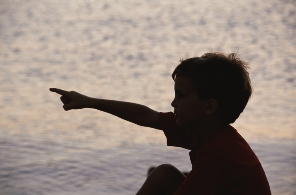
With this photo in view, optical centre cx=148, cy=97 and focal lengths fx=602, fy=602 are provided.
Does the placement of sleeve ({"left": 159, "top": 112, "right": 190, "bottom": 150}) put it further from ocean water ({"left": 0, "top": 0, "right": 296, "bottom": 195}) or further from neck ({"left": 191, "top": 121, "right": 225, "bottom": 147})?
ocean water ({"left": 0, "top": 0, "right": 296, "bottom": 195})

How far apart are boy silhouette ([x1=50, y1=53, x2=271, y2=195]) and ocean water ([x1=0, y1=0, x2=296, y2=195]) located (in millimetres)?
943

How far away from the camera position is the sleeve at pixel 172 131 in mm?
1904

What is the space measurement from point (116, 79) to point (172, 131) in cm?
224

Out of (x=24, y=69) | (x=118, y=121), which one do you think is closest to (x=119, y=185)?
(x=118, y=121)

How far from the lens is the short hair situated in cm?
166

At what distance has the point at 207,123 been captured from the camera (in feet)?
5.55

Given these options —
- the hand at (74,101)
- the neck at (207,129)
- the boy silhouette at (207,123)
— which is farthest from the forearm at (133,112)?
the neck at (207,129)

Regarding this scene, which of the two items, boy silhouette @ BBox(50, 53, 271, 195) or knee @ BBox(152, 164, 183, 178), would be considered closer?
boy silhouette @ BBox(50, 53, 271, 195)

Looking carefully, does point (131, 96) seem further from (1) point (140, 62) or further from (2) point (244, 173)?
(2) point (244, 173)

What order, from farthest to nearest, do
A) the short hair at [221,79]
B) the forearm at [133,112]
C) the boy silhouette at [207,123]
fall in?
the forearm at [133,112]
the short hair at [221,79]
the boy silhouette at [207,123]

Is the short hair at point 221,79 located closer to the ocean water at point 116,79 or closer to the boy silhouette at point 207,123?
the boy silhouette at point 207,123

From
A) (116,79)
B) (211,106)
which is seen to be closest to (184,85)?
(211,106)

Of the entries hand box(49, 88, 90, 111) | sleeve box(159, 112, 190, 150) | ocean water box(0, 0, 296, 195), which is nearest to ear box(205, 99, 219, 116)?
sleeve box(159, 112, 190, 150)

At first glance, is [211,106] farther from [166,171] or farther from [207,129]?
[166,171]
